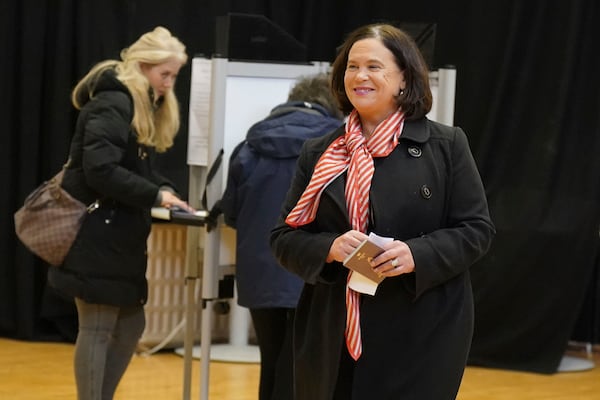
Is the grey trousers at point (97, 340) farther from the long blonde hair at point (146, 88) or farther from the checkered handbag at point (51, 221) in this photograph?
the long blonde hair at point (146, 88)

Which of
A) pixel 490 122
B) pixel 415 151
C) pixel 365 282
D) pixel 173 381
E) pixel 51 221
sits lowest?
pixel 173 381

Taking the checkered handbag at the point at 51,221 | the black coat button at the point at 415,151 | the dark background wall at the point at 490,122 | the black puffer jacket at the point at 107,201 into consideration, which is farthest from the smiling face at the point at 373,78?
the dark background wall at the point at 490,122

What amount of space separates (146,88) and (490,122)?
8.55 feet

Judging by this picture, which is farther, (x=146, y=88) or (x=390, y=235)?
(x=146, y=88)

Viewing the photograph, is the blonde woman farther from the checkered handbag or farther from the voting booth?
the voting booth

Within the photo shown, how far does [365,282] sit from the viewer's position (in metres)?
2.15

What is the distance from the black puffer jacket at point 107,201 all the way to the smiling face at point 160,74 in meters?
0.16

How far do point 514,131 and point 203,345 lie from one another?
2.48 meters

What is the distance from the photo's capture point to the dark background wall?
18.3 feet

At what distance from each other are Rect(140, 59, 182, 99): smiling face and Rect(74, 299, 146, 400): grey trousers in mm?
712

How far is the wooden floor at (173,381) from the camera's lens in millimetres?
4723

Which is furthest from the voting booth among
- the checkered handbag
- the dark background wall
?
the dark background wall

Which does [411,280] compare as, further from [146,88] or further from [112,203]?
[146,88]

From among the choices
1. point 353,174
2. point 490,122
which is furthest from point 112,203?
point 490,122
